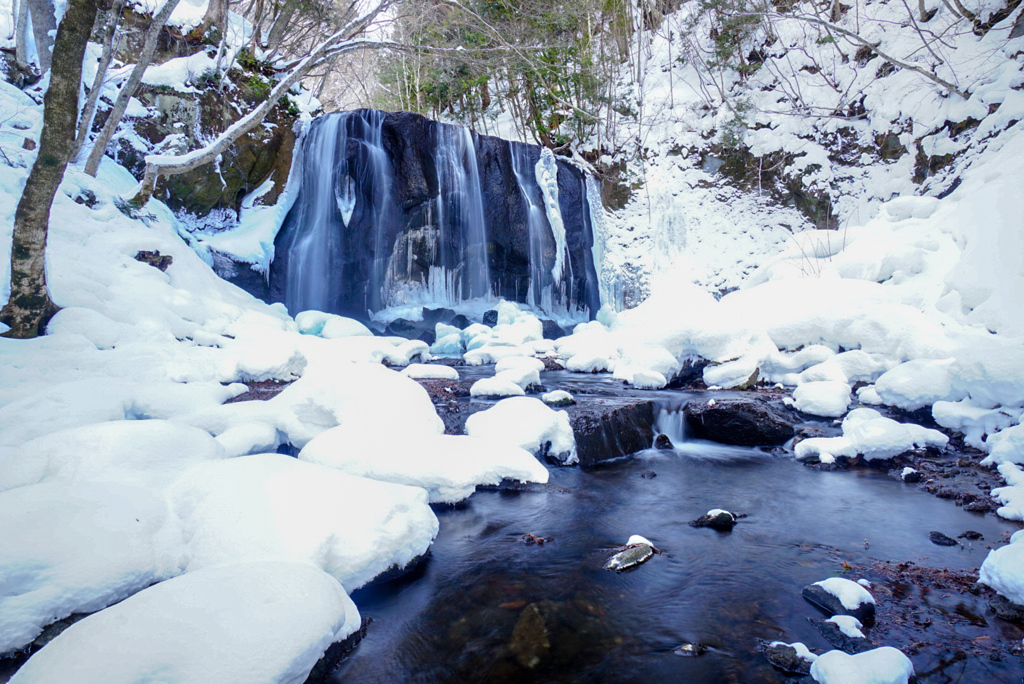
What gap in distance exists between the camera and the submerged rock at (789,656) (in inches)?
77.7

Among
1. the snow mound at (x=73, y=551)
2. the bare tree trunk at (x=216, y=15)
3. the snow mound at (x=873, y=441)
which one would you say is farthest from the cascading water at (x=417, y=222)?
the snow mound at (x=873, y=441)

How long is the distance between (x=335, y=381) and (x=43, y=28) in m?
10.2

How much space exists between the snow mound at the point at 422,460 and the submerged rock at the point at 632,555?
1.01m

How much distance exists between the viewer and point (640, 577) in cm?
277

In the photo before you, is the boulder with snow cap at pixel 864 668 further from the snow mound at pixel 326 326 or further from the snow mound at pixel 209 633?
the snow mound at pixel 326 326

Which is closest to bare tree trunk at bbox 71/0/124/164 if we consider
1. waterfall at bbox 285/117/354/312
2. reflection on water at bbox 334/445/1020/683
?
waterfall at bbox 285/117/354/312

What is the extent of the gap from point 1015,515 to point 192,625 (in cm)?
474

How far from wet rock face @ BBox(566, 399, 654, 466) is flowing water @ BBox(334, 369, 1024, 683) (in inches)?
11.7

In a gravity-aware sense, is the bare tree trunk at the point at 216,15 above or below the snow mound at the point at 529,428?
above

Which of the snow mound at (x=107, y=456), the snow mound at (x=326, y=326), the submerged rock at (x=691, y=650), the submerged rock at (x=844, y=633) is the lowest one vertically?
the submerged rock at (x=691, y=650)

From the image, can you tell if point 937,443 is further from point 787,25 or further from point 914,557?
point 787,25

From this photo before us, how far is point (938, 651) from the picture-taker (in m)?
2.05

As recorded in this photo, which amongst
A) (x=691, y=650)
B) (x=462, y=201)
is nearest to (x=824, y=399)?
(x=691, y=650)

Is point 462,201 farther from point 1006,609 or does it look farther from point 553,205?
point 1006,609
